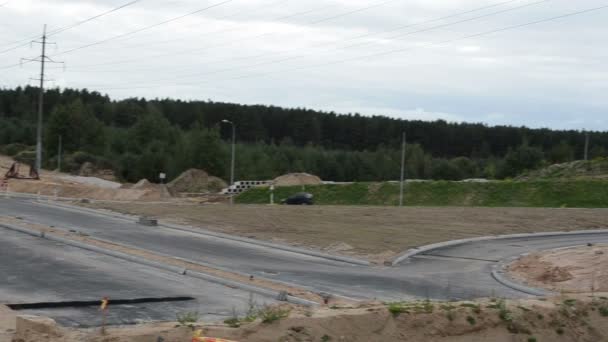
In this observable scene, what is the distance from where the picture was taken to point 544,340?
10688mm

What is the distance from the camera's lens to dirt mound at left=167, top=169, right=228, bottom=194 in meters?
78.8

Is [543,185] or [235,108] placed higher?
[235,108]

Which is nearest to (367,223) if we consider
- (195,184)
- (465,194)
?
(465,194)

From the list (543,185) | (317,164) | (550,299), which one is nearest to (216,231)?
(550,299)

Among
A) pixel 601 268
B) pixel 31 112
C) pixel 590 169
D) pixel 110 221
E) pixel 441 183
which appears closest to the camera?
pixel 601 268

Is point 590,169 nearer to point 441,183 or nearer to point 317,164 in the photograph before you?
point 441,183

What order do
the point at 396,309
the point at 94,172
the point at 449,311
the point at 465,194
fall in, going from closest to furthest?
1. the point at 396,309
2. the point at 449,311
3. the point at 465,194
4. the point at 94,172

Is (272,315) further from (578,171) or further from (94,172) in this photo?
(94,172)

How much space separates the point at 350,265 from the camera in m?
24.5

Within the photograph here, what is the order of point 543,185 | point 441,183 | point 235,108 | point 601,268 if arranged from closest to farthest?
1. point 601,268
2. point 543,185
3. point 441,183
4. point 235,108

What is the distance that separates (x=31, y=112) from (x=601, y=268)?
469 ft

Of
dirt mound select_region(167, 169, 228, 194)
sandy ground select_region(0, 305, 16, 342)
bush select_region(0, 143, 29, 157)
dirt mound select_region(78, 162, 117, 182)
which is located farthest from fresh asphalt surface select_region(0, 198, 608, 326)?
bush select_region(0, 143, 29, 157)

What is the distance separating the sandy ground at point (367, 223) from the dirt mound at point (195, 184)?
34.9 m

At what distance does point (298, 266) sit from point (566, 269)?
7.30 meters
